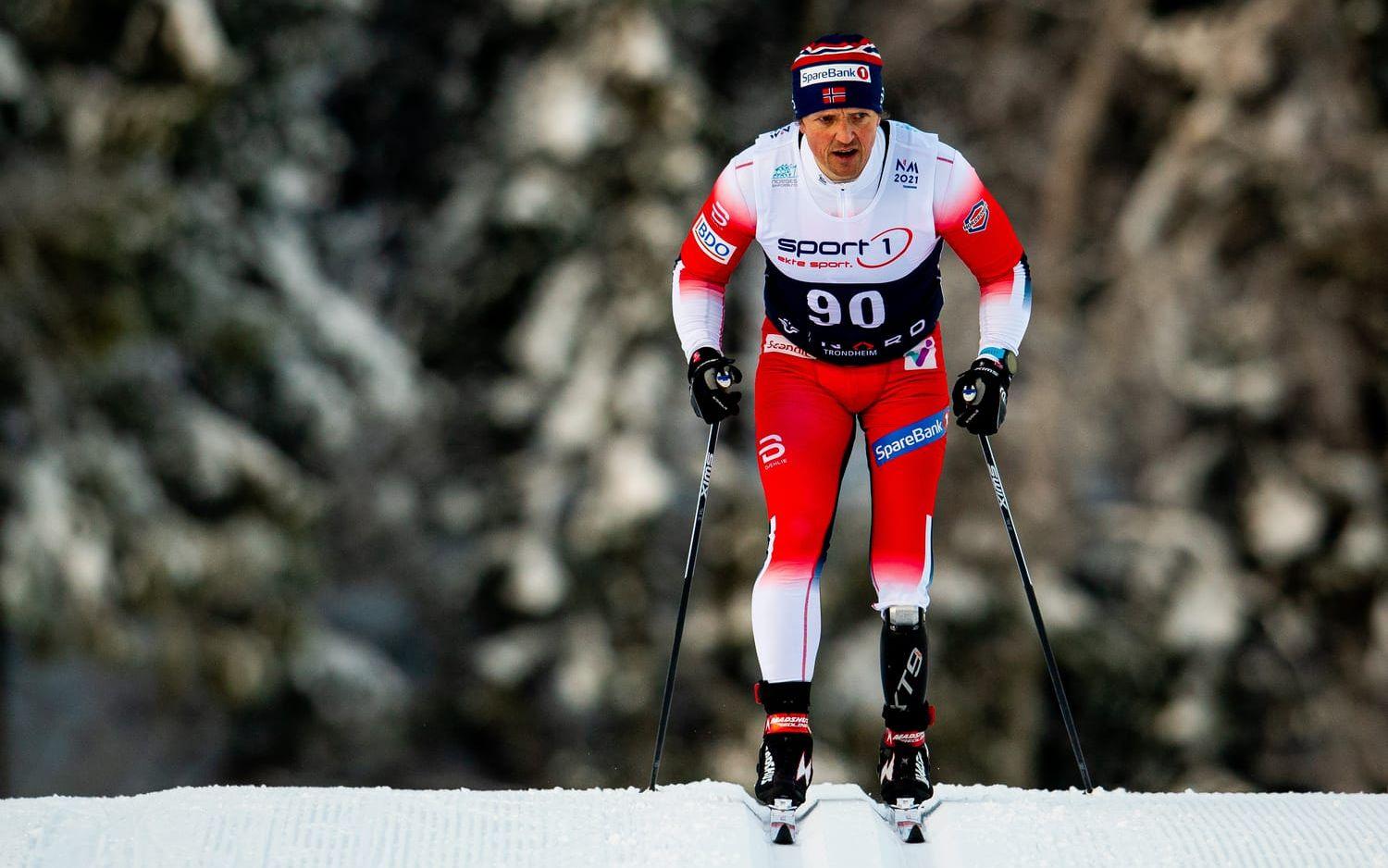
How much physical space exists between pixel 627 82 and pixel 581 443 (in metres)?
2.93

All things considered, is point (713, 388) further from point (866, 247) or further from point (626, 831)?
point (626, 831)

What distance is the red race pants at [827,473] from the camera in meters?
4.89

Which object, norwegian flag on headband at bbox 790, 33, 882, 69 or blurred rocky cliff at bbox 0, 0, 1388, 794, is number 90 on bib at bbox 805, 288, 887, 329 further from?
blurred rocky cliff at bbox 0, 0, 1388, 794

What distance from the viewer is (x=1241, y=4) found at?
46.6ft

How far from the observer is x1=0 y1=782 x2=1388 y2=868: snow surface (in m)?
4.37

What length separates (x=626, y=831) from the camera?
4520 millimetres

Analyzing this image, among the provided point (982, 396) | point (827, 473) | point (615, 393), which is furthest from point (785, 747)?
point (615, 393)

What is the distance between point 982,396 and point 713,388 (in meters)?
0.81

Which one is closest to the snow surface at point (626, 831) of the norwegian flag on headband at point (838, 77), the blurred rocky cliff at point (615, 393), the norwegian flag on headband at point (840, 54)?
the norwegian flag on headband at point (838, 77)

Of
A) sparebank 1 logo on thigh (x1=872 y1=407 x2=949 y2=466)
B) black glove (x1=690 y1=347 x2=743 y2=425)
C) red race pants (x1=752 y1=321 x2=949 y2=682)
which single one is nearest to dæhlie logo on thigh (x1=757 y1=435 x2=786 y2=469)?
red race pants (x1=752 y1=321 x2=949 y2=682)

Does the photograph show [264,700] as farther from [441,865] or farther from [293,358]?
[441,865]

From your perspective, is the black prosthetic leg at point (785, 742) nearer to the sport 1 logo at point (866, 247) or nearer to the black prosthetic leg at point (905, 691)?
the black prosthetic leg at point (905, 691)

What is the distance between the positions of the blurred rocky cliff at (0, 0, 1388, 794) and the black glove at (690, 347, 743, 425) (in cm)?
800

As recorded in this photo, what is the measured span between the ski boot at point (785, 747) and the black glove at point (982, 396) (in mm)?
941
